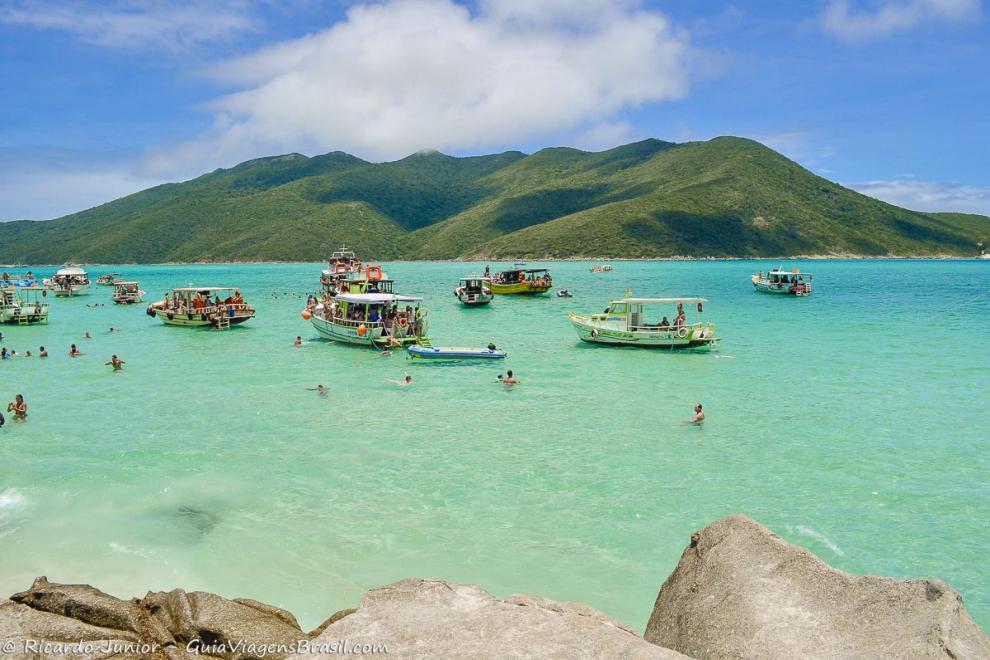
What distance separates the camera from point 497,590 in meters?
9.84

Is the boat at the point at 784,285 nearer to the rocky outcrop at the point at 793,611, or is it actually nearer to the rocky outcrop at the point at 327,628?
the rocky outcrop at the point at 793,611

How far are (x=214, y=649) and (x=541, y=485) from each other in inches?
343

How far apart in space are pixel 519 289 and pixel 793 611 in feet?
208

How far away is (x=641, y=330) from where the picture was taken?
1281 inches

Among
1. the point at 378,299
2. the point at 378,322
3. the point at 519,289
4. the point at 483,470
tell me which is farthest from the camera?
the point at 519,289

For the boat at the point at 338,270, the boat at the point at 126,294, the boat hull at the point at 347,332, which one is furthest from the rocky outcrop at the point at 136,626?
the boat at the point at 126,294

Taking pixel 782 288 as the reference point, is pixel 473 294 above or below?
below

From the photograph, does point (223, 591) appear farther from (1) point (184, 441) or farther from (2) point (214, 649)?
(1) point (184, 441)

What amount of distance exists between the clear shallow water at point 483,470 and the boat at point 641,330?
1363mm

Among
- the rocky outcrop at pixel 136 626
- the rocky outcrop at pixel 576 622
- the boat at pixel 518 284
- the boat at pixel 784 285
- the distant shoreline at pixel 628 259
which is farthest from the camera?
the distant shoreline at pixel 628 259

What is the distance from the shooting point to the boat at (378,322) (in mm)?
33281

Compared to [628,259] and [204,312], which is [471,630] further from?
[628,259]

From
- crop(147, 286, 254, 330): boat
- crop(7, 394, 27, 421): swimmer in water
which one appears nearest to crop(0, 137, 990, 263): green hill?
crop(147, 286, 254, 330): boat

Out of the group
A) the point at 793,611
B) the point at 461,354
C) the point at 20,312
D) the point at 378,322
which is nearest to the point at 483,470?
the point at 793,611
